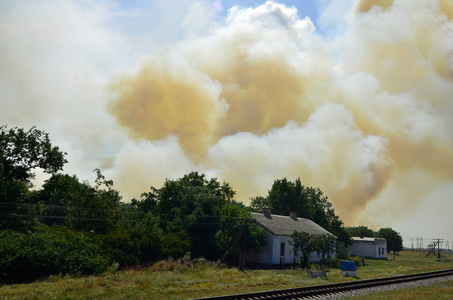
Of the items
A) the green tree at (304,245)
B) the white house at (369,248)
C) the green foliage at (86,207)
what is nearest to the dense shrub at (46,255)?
the green foliage at (86,207)

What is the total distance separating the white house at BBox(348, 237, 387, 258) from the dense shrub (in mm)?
60214

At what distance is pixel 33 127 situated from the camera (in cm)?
3388

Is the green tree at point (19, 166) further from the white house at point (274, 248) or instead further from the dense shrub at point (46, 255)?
the white house at point (274, 248)

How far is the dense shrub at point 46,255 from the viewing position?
22859mm

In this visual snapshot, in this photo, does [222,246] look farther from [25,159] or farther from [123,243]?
[25,159]

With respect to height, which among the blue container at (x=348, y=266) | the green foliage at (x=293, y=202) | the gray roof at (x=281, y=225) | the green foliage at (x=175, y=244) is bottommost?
the blue container at (x=348, y=266)

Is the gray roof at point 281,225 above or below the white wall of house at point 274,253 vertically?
above

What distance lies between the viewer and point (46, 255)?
950 inches

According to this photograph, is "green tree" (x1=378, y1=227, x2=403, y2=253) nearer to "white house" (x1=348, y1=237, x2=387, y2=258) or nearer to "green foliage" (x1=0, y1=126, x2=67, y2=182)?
"white house" (x1=348, y1=237, x2=387, y2=258)

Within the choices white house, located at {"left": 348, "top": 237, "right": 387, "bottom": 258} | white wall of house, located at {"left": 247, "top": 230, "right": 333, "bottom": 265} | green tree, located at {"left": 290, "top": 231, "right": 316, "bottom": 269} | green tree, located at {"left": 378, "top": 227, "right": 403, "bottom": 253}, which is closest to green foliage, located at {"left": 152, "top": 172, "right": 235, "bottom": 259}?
white wall of house, located at {"left": 247, "top": 230, "right": 333, "bottom": 265}

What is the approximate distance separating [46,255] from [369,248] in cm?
6795

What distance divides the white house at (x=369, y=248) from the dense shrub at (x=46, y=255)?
60214mm

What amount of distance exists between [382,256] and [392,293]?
60201mm

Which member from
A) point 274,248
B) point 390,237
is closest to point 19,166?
point 274,248
